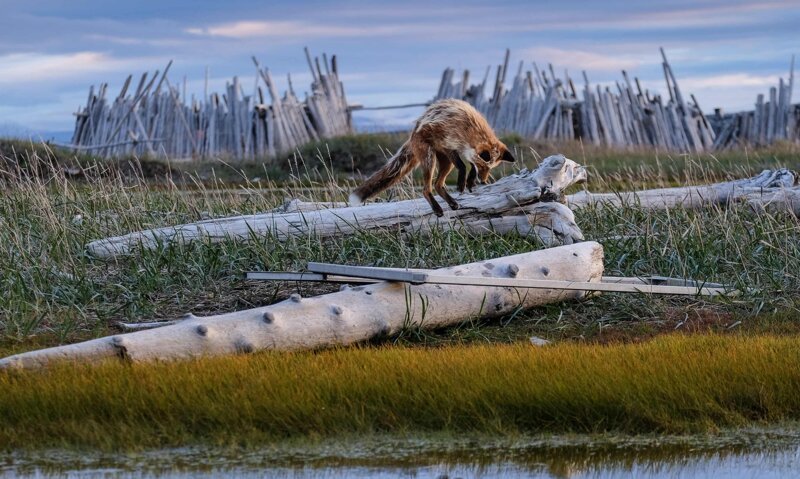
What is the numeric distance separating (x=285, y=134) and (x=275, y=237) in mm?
20076

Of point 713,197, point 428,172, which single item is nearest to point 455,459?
point 428,172

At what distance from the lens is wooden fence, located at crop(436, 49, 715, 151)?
3077 centimetres

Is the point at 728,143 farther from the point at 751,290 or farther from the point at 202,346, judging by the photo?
the point at 202,346

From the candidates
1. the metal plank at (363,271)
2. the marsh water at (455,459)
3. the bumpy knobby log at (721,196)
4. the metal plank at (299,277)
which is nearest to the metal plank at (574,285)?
the metal plank at (363,271)

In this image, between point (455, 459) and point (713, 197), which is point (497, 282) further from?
point (713, 197)

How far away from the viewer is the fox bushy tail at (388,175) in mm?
8805

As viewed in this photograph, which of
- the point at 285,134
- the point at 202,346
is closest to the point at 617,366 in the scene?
the point at 202,346

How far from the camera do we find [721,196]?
11.6 metres

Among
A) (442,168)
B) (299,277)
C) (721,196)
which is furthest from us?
(721,196)

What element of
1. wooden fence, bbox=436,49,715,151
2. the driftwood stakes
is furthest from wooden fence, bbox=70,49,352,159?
the driftwood stakes

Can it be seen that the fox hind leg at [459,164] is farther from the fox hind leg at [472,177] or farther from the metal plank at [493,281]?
the metal plank at [493,281]

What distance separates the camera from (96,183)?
11820 millimetres

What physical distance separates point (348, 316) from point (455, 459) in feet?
6.80

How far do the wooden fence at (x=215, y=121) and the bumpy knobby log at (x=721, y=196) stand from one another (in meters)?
17.9
